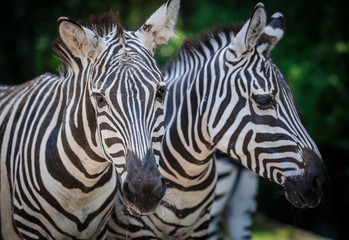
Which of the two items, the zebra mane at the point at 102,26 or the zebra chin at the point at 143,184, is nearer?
the zebra chin at the point at 143,184

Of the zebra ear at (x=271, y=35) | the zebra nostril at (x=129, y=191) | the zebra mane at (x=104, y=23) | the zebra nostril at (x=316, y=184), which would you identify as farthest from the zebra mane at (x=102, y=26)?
the zebra nostril at (x=316, y=184)

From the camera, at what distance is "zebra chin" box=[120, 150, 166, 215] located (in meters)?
3.35

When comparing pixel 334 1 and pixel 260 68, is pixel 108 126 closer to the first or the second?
pixel 260 68

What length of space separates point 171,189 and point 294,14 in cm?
734

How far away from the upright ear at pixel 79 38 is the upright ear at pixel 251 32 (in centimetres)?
139

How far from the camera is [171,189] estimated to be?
4996 mm

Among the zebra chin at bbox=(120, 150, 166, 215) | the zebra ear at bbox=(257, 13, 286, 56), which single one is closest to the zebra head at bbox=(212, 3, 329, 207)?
the zebra ear at bbox=(257, 13, 286, 56)

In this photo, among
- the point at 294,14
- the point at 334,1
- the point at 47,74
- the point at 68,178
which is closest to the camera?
the point at 68,178

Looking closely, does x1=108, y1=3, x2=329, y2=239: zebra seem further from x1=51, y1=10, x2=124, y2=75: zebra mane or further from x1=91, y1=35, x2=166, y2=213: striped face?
x1=51, y1=10, x2=124, y2=75: zebra mane

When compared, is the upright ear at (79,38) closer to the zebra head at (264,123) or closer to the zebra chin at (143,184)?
the zebra chin at (143,184)

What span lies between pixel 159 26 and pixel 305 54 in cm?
772

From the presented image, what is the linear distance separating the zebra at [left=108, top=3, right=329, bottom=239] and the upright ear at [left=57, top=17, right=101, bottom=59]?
1307 mm

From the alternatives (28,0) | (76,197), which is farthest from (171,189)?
(28,0)

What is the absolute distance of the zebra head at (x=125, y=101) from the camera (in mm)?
3404
